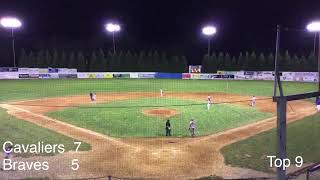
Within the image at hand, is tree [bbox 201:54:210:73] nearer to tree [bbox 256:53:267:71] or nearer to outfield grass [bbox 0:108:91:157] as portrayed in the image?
tree [bbox 256:53:267:71]

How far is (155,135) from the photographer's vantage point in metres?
21.2

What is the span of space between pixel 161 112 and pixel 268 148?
431 inches

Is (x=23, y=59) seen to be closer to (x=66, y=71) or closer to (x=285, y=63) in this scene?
(x=66, y=71)

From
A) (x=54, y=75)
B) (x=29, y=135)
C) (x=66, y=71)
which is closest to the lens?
(x=29, y=135)

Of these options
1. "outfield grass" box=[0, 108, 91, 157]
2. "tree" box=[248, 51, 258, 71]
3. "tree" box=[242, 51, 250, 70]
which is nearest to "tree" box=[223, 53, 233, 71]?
"tree" box=[242, 51, 250, 70]

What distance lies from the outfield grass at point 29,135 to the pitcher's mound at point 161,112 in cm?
785

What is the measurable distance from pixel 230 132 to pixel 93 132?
7.74 metres

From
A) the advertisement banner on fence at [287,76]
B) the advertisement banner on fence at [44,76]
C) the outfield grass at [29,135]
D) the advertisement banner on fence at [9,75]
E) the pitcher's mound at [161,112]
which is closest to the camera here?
the outfield grass at [29,135]

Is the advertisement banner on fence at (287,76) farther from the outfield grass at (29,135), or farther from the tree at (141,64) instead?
the outfield grass at (29,135)

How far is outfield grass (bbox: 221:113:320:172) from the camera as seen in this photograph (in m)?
16.2

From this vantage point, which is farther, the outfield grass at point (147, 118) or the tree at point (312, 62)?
the tree at point (312, 62)

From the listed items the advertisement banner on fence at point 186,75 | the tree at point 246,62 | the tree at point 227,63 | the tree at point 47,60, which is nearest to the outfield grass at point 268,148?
the advertisement banner on fence at point 186,75

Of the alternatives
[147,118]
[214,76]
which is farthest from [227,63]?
[147,118]

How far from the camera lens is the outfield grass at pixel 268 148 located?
16.2m
